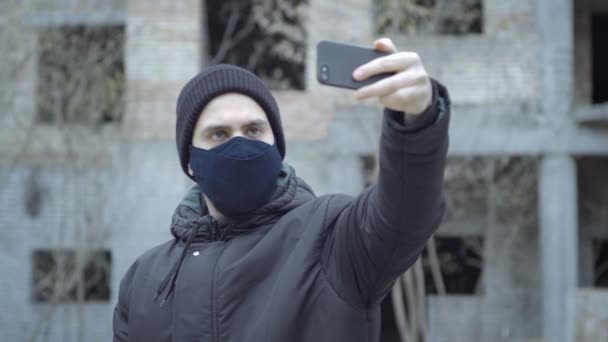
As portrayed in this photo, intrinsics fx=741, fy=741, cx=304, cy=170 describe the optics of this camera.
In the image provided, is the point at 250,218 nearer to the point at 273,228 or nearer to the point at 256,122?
the point at 273,228

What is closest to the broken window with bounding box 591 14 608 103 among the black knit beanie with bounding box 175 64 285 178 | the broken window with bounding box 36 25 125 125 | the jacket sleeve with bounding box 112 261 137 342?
the broken window with bounding box 36 25 125 125

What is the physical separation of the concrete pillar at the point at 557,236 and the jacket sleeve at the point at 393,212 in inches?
358

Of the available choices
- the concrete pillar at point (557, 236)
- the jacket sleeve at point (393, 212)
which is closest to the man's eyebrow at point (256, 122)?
the jacket sleeve at point (393, 212)

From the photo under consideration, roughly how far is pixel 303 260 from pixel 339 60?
518 mm

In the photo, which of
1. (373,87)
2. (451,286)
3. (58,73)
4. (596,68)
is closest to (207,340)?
(373,87)

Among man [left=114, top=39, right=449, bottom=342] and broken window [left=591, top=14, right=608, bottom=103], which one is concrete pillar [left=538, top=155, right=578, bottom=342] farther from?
man [left=114, top=39, right=449, bottom=342]

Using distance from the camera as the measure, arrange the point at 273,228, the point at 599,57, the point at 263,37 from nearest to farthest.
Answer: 1. the point at 273,228
2. the point at 263,37
3. the point at 599,57

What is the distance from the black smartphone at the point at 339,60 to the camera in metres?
1.50

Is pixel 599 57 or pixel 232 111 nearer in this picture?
pixel 232 111

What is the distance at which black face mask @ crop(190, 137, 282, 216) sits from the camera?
78.2 inches

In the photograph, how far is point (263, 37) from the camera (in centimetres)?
1220

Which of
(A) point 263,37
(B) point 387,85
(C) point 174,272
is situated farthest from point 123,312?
(A) point 263,37

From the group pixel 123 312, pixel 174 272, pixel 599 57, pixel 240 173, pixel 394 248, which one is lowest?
pixel 123 312

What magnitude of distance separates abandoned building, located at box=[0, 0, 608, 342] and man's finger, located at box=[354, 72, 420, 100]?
27.0ft
